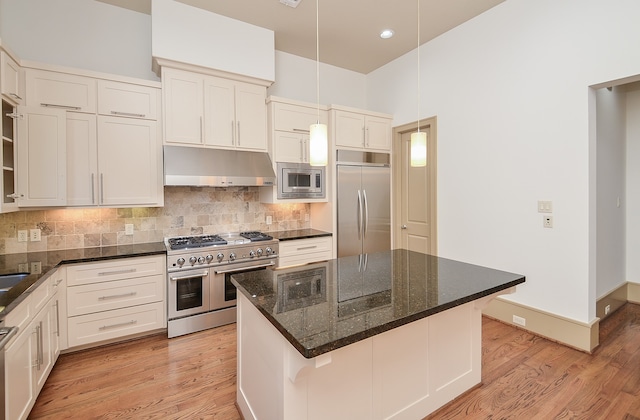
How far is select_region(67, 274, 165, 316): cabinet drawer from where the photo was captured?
2584 mm

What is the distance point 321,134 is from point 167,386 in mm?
2124

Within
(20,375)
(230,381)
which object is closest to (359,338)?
(230,381)

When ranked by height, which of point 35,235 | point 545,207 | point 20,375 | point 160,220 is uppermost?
point 545,207

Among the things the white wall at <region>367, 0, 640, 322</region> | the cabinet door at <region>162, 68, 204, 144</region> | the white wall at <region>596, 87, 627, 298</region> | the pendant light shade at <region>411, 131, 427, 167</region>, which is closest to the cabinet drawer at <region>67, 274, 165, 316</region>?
the cabinet door at <region>162, 68, 204, 144</region>

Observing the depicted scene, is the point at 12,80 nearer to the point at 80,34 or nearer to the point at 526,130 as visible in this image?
the point at 80,34

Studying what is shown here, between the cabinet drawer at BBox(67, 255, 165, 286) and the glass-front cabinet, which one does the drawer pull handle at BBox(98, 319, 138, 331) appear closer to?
the cabinet drawer at BBox(67, 255, 165, 286)

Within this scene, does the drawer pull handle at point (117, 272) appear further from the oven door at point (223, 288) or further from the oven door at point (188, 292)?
the oven door at point (223, 288)

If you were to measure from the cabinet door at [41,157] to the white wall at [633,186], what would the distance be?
6.04 meters

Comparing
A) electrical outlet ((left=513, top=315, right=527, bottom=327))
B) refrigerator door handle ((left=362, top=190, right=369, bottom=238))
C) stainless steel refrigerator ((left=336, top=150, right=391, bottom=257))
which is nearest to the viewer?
electrical outlet ((left=513, top=315, right=527, bottom=327))

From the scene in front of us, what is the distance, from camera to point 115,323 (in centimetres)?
274

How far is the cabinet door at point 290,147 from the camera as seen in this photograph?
3623 millimetres

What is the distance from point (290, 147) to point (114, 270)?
7.24 feet

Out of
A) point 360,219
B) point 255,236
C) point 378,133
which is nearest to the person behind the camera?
point 255,236

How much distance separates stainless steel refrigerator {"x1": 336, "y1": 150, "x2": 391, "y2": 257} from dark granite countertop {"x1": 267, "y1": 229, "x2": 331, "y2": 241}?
0.97ft
